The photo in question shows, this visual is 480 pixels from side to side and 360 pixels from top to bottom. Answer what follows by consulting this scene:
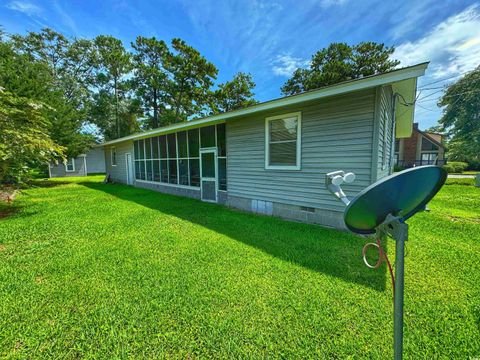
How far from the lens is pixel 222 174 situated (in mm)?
7359

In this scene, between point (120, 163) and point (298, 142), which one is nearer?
point (298, 142)

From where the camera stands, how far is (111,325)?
1.99 m

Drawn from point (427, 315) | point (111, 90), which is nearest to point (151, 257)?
point (427, 315)

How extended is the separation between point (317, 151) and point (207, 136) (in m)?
4.33

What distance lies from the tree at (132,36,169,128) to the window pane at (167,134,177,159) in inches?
633

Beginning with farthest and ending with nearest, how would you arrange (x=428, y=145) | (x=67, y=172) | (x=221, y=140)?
(x=428, y=145), (x=67, y=172), (x=221, y=140)

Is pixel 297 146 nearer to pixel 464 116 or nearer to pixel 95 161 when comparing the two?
pixel 95 161

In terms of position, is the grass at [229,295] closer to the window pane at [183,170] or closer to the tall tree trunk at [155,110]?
the window pane at [183,170]

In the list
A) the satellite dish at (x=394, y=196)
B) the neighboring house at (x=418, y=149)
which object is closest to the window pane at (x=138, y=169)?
the satellite dish at (x=394, y=196)

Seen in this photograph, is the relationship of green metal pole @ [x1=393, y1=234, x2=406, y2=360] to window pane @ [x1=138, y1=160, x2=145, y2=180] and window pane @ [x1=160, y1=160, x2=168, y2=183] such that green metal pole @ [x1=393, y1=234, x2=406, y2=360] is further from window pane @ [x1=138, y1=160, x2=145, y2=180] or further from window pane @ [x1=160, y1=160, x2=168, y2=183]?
window pane @ [x1=138, y1=160, x2=145, y2=180]

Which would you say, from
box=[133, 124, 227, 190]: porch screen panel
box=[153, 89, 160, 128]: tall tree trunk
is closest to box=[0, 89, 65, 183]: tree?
box=[133, 124, 227, 190]: porch screen panel

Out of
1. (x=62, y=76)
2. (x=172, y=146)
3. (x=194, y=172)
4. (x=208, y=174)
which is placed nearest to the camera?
(x=208, y=174)

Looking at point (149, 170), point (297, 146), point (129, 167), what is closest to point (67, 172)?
point (129, 167)

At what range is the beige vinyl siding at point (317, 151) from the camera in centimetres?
409
